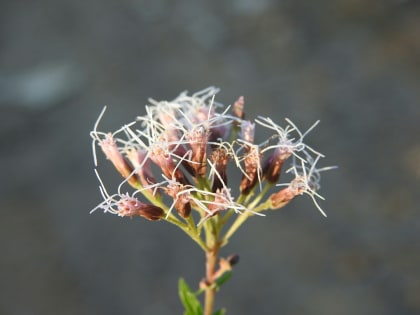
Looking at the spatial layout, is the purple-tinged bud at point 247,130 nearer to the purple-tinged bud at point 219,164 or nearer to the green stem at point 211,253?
the purple-tinged bud at point 219,164

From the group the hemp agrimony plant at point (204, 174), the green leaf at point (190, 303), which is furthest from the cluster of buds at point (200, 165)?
the green leaf at point (190, 303)

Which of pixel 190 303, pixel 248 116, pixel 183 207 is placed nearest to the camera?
pixel 183 207

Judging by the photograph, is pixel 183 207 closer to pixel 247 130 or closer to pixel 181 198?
pixel 181 198

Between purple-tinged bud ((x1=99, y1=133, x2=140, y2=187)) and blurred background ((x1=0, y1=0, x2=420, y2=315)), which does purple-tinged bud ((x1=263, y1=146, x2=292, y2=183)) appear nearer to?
purple-tinged bud ((x1=99, y1=133, x2=140, y2=187))

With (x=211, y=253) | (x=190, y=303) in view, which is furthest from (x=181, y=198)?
(x=190, y=303)

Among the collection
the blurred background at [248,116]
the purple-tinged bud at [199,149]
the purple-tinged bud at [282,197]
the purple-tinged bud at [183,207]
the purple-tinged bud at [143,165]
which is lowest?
the purple-tinged bud at [282,197]

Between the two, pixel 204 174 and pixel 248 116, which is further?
pixel 248 116

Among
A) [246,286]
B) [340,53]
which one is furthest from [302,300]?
[340,53]

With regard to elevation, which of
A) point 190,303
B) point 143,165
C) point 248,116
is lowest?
point 190,303
